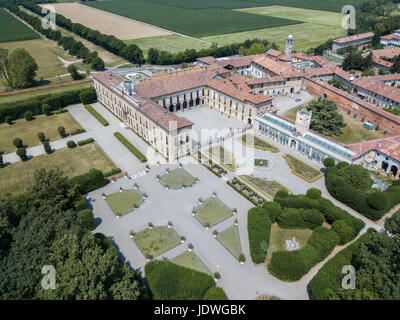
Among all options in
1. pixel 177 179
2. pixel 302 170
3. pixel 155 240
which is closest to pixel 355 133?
pixel 302 170

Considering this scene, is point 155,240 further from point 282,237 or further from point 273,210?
point 282,237

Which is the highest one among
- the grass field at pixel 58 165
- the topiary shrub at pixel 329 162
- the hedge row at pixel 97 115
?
the topiary shrub at pixel 329 162

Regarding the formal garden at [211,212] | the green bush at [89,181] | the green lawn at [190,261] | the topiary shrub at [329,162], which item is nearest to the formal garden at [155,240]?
the green lawn at [190,261]

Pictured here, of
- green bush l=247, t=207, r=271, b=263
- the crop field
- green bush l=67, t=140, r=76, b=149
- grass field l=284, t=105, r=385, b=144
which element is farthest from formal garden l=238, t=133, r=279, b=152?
the crop field

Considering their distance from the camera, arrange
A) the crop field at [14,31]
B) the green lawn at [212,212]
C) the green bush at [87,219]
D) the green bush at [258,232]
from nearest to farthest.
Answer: the green bush at [258,232] → the green bush at [87,219] → the green lawn at [212,212] → the crop field at [14,31]

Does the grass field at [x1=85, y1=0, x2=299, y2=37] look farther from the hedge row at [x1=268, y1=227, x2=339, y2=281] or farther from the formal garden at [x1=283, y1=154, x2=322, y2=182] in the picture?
the hedge row at [x1=268, y1=227, x2=339, y2=281]

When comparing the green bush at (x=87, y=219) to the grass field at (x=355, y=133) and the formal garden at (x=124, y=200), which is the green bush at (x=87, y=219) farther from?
the grass field at (x=355, y=133)
